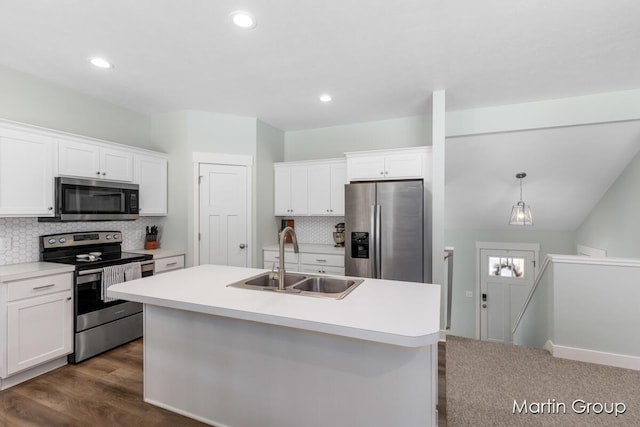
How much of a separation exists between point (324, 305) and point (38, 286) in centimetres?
248

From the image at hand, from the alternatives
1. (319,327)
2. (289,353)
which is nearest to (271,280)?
(289,353)

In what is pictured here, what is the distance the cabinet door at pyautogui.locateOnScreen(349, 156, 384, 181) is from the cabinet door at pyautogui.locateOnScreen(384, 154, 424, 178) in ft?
0.26

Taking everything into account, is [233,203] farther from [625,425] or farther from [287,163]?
[625,425]

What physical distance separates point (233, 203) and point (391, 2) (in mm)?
2975

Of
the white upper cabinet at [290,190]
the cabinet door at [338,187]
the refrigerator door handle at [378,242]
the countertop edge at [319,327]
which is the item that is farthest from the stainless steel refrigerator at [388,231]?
the countertop edge at [319,327]

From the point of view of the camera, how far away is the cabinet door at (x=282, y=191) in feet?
15.1

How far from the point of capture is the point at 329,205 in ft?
14.3

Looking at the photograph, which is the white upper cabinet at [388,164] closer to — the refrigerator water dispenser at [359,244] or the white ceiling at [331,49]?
the white ceiling at [331,49]

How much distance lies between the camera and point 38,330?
8.36 ft

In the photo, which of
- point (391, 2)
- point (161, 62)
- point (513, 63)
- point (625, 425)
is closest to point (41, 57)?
point (161, 62)

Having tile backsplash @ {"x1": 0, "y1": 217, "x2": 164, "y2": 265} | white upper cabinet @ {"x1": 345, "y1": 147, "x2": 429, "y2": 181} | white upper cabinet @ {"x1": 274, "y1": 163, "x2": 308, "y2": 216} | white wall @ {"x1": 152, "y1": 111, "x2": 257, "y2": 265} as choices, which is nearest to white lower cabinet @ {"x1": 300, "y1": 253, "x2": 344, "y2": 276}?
white upper cabinet @ {"x1": 274, "y1": 163, "x2": 308, "y2": 216}

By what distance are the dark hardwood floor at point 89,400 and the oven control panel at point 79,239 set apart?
1.14 m

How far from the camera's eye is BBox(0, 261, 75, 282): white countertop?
2.38 m

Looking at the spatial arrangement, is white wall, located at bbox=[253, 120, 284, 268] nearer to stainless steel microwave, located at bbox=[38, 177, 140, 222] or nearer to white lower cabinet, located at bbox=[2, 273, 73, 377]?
stainless steel microwave, located at bbox=[38, 177, 140, 222]
